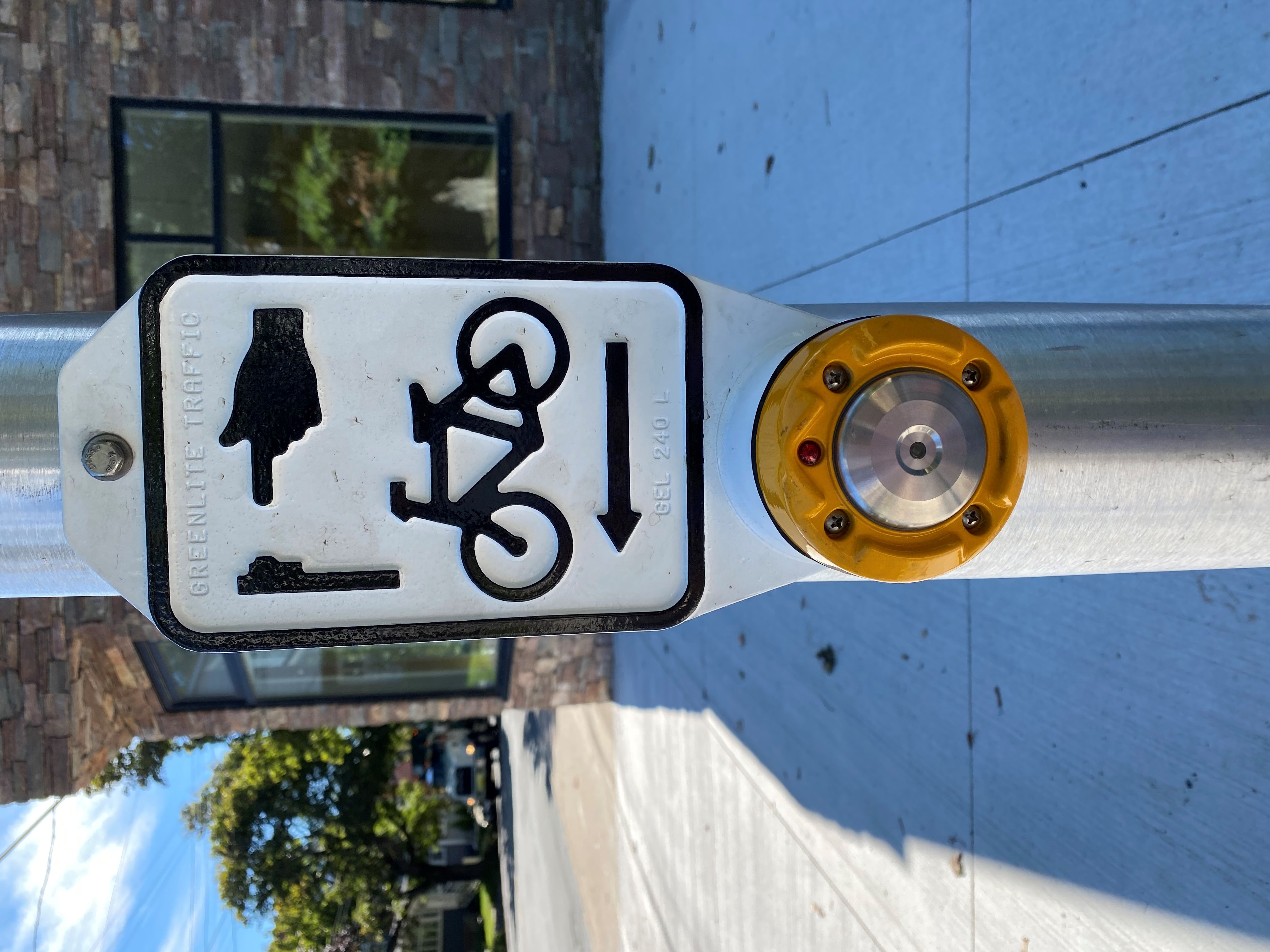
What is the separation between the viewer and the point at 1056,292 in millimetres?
2604

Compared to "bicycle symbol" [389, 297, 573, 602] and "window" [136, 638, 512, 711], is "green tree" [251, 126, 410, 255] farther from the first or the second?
"bicycle symbol" [389, 297, 573, 602]

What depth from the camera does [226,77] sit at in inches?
241

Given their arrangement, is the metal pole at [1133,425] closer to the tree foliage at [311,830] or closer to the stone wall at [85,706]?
the stone wall at [85,706]

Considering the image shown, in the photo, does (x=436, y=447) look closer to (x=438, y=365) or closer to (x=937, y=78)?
(x=438, y=365)

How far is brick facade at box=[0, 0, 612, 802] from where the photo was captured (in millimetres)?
5871

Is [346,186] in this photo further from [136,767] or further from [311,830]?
[311,830]

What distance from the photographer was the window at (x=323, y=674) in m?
6.61

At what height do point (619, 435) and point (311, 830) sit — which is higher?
point (619, 435)

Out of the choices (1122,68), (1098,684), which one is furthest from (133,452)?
(1122,68)

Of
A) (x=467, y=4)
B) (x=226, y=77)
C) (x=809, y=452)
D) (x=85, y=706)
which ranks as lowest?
(x=85, y=706)

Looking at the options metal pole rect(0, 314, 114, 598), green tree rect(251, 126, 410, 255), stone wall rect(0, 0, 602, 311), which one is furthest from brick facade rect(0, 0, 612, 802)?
metal pole rect(0, 314, 114, 598)

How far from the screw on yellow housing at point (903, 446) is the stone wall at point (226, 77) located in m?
5.90

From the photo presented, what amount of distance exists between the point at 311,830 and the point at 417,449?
14859 mm

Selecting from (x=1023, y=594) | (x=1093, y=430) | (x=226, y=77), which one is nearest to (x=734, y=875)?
(x=1023, y=594)
